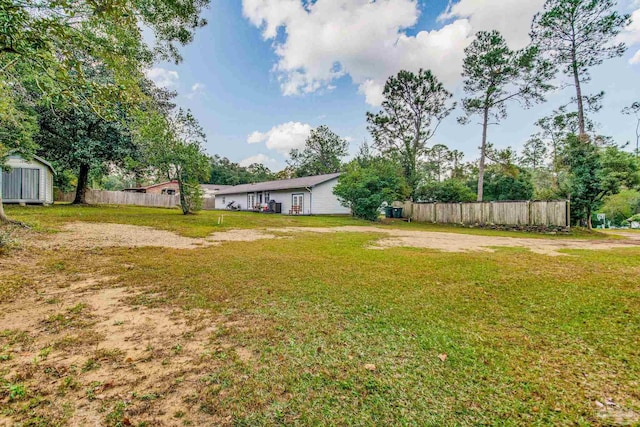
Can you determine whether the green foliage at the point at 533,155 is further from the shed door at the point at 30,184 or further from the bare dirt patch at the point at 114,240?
the shed door at the point at 30,184

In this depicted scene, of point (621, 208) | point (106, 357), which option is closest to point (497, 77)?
point (621, 208)

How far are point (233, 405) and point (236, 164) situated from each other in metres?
59.1

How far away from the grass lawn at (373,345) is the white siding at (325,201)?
17131 millimetres

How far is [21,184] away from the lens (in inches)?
620

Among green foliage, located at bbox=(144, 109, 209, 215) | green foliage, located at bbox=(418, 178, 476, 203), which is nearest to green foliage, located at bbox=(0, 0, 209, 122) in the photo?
green foliage, located at bbox=(144, 109, 209, 215)

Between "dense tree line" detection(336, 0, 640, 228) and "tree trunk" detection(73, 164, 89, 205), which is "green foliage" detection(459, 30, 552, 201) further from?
"tree trunk" detection(73, 164, 89, 205)

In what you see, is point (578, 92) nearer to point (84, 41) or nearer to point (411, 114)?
point (411, 114)

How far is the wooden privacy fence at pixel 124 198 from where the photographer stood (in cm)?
2535

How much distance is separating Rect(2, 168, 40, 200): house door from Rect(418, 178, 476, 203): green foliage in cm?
2644

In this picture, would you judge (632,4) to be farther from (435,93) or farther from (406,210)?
(406,210)

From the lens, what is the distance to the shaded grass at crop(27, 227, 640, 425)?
5.50 feet

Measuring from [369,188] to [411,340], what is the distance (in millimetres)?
16887

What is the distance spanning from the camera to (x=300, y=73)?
17.0 meters

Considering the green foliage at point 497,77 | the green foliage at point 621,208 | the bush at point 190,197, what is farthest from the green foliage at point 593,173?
the bush at point 190,197
